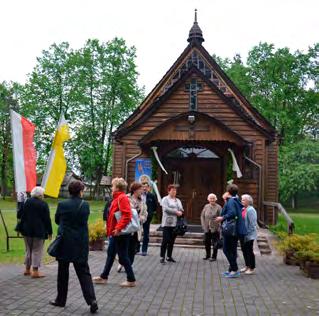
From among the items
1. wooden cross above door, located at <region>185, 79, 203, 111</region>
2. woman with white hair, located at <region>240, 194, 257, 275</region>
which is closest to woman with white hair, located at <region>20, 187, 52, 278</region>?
woman with white hair, located at <region>240, 194, 257, 275</region>

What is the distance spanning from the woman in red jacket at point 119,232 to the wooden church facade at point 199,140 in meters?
9.62

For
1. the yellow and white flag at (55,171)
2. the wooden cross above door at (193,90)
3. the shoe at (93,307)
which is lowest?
the shoe at (93,307)

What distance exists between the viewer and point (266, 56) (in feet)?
140

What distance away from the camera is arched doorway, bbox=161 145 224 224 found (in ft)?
59.9

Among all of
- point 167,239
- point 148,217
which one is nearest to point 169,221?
point 167,239

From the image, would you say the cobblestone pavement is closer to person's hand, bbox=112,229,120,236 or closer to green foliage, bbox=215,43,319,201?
person's hand, bbox=112,229,120,236

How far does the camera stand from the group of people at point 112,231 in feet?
20.4

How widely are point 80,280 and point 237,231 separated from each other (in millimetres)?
4298

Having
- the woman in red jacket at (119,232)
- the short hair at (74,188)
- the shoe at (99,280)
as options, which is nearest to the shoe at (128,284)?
the woman in red jacket at (119,232)

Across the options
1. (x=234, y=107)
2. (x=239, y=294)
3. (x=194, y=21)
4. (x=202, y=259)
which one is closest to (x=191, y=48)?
(x=194, y=21)

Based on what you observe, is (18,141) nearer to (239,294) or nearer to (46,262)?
(46,262)

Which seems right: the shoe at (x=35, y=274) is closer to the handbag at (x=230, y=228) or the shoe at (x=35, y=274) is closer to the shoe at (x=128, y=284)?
the shoe at (x=128, y=284)

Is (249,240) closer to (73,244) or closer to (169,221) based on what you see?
(169,221)

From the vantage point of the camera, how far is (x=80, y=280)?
20.2 feet
